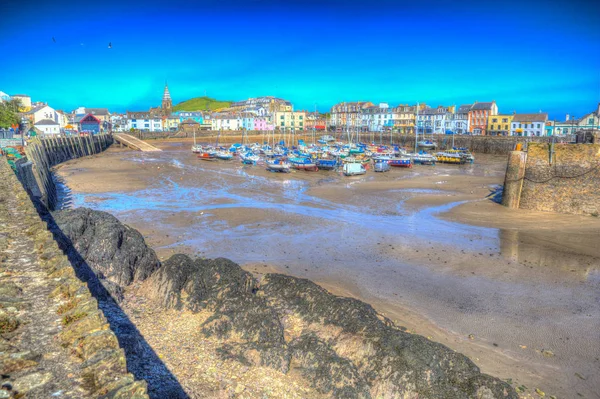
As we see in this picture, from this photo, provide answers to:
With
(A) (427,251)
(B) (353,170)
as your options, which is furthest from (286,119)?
(A) (427,251)

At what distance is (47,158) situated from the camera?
44.0m

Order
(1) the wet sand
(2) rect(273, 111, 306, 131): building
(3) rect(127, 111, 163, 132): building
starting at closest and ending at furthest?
(1) the wet sand
(3) rect(127, 111, 163, 132): building
(2) rect(273, 111, 306, 131): building

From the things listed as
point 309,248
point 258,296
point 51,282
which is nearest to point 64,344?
point 51,282

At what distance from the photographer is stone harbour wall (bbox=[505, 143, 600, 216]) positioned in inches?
926

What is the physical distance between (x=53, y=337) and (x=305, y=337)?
5217 mm

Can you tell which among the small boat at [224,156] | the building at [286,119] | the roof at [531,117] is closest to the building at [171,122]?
the building at [286,119]

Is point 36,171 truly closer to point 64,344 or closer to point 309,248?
point 309,248

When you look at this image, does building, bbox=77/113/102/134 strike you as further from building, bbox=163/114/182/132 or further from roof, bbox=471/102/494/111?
roof, bbox=471/102/494/111

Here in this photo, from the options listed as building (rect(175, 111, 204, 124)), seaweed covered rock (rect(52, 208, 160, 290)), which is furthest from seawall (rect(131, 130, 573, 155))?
seaweed covered rock (rect(52, 208, 160, 290))

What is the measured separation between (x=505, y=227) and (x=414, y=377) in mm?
16092

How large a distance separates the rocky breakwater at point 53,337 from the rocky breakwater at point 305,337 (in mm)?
2937

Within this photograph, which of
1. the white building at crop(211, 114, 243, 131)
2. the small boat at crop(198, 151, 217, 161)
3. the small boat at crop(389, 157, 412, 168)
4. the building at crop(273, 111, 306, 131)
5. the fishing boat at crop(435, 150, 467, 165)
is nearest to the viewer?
the small boat at crop(389, 157, 412, 168)

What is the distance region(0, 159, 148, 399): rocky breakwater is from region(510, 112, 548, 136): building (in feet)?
312

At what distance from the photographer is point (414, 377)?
7598 millimetres
